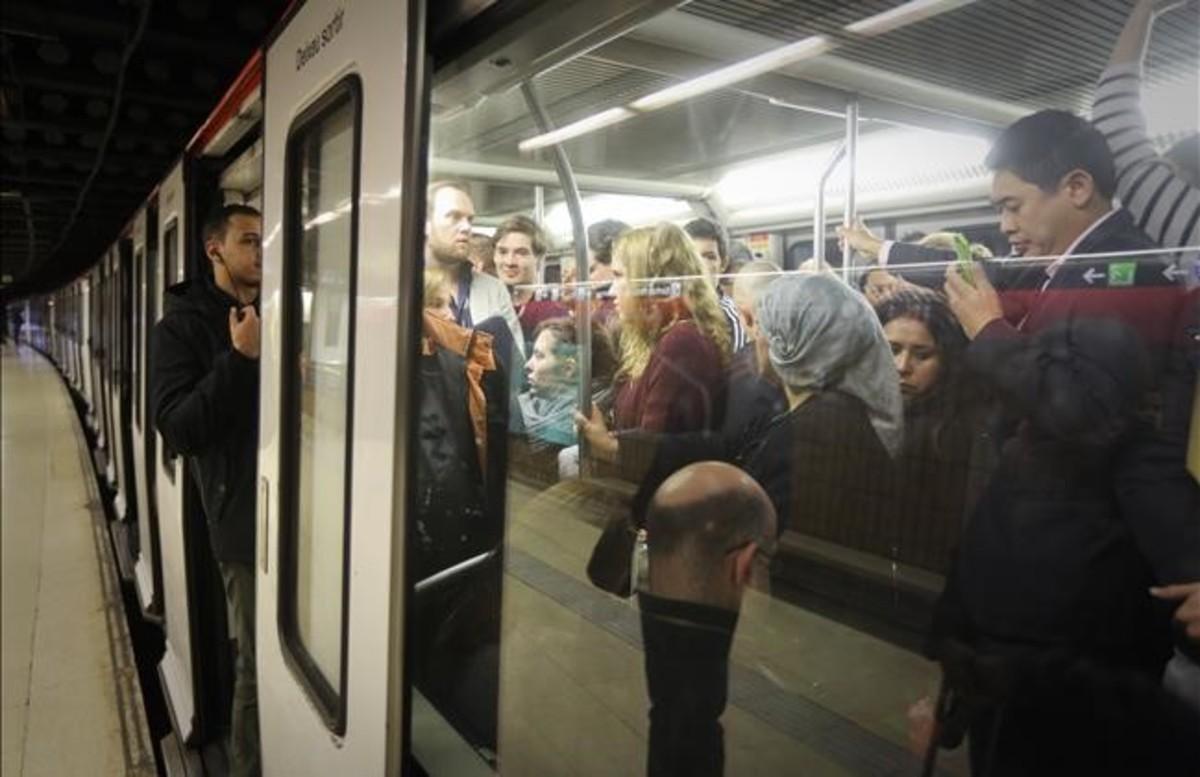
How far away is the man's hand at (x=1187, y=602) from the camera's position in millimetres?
958

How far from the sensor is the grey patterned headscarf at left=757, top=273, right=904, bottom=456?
61.7 inches

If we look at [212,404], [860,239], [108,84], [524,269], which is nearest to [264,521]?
[212,404]

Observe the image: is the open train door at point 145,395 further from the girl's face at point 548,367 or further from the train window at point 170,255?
the girl's face at point 548,367

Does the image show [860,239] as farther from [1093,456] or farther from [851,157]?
[1093,456]

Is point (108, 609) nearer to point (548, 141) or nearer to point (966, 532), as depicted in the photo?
point (548, 141)

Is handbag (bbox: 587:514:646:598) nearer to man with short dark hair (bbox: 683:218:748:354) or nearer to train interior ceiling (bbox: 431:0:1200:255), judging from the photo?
man with short dark hair (bbox: 683:218:748:354)

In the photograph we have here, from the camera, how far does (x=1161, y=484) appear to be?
998 mm

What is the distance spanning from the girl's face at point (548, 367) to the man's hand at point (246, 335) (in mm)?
854

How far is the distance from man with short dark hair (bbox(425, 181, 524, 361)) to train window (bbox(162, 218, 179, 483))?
1865mm

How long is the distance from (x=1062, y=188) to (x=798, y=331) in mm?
690

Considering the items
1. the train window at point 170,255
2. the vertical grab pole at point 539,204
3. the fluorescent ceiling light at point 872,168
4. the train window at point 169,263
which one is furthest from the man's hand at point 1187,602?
the train window at point 170,255

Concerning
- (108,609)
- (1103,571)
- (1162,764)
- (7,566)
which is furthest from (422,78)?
(7,566)

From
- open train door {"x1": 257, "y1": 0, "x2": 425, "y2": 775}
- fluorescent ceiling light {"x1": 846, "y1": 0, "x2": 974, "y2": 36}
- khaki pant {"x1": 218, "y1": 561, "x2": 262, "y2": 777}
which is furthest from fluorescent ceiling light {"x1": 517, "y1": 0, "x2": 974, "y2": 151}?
khaki pant {"x1": 218, "y1": 561, "x2": 262, "y2": 777}

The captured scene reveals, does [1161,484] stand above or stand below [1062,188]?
below
